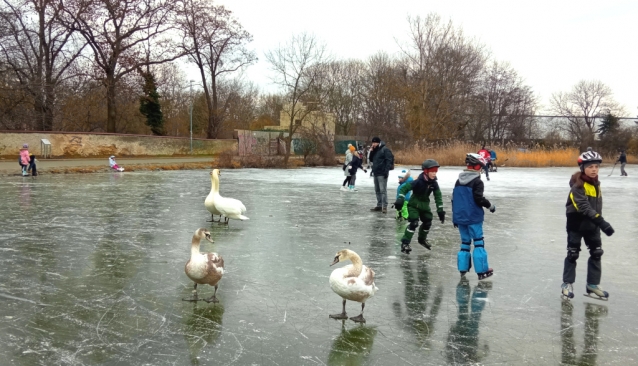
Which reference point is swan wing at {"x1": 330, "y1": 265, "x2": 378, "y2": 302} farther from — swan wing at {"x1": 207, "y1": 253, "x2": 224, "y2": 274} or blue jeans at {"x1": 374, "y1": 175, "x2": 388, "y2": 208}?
blue jeans at {"x1": 374, "y1": 175, "x2": 388, "y2": 208}

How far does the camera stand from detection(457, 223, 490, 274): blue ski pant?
20.2 feet

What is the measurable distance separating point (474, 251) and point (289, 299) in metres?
2.33

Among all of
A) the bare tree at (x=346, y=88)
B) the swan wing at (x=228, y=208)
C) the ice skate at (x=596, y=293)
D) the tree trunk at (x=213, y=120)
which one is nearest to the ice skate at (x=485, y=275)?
the ice skate at (x=596, y=293)

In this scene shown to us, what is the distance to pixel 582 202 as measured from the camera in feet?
17.5

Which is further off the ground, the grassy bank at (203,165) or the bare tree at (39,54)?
the bare tree at (39,54)

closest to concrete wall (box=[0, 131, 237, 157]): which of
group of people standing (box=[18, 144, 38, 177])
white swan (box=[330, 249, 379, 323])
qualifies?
group of people standing (box=[18, 144, 38, 177])

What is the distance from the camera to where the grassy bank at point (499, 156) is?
38062 millimetres

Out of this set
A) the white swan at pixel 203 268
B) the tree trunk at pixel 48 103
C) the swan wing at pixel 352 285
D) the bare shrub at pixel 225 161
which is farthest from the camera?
the tree trunk at pixel 48 103

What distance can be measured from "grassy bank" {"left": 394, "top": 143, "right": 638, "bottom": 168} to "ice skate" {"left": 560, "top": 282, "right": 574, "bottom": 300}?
32.5 metres

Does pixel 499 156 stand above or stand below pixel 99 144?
below

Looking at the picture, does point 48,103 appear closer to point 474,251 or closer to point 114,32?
point 114,32

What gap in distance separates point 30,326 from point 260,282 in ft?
7.47

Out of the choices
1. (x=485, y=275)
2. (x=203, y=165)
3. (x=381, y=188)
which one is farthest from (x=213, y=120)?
(x=485, y=275)

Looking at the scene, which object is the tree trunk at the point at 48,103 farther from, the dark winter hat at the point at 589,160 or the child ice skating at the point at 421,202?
the dark winter hat at the point at 589,160
